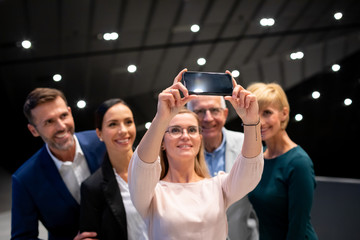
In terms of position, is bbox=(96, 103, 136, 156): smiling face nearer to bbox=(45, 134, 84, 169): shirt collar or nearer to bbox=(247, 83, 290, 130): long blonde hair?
bbox=(45, 134, 84, 169): shirt collar

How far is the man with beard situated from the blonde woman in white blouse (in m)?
0.84

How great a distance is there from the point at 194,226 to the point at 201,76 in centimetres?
59

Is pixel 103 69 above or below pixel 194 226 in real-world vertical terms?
above

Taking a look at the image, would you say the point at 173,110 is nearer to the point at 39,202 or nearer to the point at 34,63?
the point at 39,202

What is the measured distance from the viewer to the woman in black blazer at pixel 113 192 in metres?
1.93

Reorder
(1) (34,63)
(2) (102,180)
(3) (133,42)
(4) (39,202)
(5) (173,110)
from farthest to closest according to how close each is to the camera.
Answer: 1. (3) (133,42)
2. (1) (34,63)
3. (4) (39,202)
4. (2) (102,180)
5. (5) (173,110)

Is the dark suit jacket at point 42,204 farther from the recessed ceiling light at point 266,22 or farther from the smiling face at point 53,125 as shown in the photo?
the recessed ceiling light at point 266,22

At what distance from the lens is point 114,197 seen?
1.96m

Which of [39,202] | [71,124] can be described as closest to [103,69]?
[71,124]

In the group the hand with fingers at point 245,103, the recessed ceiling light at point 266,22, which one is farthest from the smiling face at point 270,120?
the recessed ceiling light at point 266,22

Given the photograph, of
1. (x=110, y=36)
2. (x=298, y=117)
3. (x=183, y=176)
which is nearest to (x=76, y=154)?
(x=183, y=176)

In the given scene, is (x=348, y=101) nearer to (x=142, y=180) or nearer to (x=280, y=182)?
(x=280, y=182)

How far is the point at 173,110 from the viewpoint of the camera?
146 centimetres

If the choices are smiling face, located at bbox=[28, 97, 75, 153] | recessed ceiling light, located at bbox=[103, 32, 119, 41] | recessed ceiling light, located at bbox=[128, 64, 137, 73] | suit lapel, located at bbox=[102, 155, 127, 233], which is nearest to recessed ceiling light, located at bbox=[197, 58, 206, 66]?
recessed ceiling light, located at bbox=[128, 64, 137, 73]
